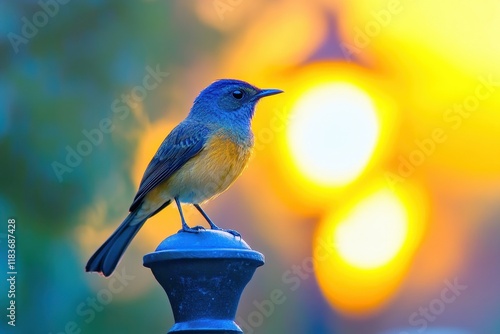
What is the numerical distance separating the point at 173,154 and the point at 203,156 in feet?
0.78

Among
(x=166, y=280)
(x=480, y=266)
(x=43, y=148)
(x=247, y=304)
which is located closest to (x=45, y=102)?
(x=43, y=148)

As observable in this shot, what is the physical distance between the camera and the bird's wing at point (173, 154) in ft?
21.9

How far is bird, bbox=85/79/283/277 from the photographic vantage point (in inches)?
264

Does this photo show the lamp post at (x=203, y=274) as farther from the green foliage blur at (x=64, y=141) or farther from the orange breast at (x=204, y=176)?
the green foliage blur at (x=64, y=141)

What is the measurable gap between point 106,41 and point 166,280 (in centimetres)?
767

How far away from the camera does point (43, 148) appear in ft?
35.1

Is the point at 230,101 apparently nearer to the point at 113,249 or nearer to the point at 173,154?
the point at 173,154

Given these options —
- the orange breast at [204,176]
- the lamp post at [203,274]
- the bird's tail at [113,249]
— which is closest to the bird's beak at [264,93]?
the orange breast at [204,176]

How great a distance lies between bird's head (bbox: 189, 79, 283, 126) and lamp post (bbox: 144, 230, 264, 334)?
7.38ft

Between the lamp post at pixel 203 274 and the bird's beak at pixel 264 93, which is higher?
the bird's beak at pixel 264 93
